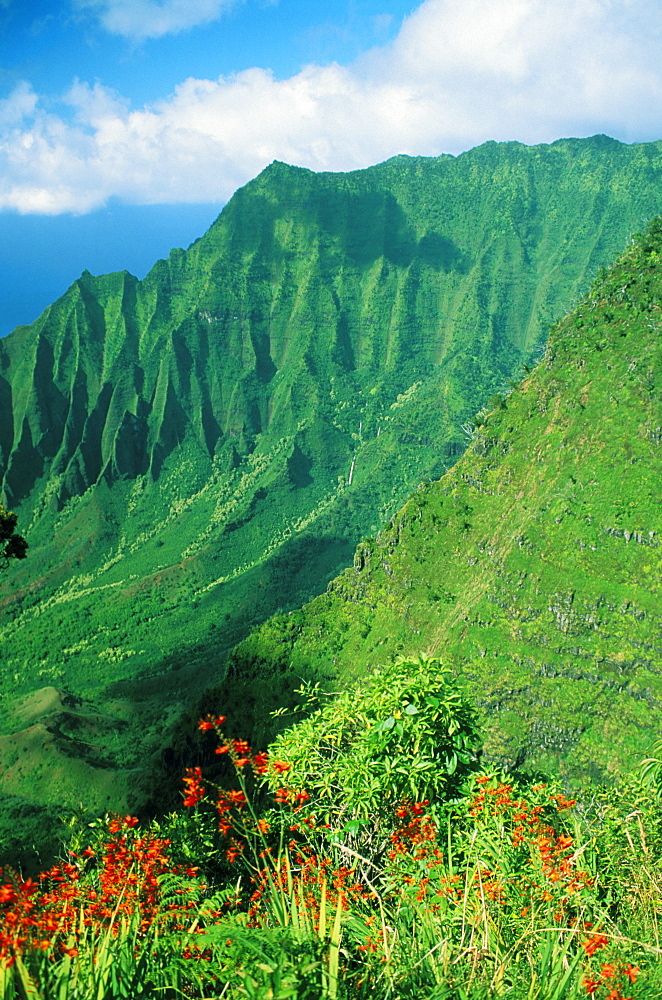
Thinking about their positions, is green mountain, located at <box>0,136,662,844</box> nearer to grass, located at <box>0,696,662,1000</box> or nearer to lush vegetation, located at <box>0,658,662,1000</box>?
lush vegetation, located at <box>0,658,662,1000</box>

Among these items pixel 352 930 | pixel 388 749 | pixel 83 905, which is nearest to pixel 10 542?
pixel 388 749

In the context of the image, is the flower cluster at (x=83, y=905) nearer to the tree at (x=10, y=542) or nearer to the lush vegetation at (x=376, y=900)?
the lush vegetation at (x=376, y=900)

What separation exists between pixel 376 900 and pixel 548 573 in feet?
106

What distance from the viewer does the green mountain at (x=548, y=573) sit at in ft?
118

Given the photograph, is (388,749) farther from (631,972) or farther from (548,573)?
(548,573)

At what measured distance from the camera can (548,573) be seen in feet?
130

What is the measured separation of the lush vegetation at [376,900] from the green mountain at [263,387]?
65132 millimetres

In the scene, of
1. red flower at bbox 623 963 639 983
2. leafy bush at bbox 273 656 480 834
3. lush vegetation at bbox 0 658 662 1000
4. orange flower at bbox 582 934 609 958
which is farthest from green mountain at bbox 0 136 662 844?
red flower at bbox 623 963 639 983

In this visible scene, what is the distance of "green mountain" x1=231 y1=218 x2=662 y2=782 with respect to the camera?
3584cm

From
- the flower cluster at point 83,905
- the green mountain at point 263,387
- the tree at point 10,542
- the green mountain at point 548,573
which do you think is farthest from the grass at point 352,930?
the green mountain at point 263,387

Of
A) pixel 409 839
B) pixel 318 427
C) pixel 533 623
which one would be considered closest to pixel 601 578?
pixel 533 623

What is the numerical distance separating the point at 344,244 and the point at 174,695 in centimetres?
10151

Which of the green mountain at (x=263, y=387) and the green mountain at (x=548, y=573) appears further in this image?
the green mountain at (x=263, y=387)

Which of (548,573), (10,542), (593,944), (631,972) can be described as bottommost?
(548,573)
